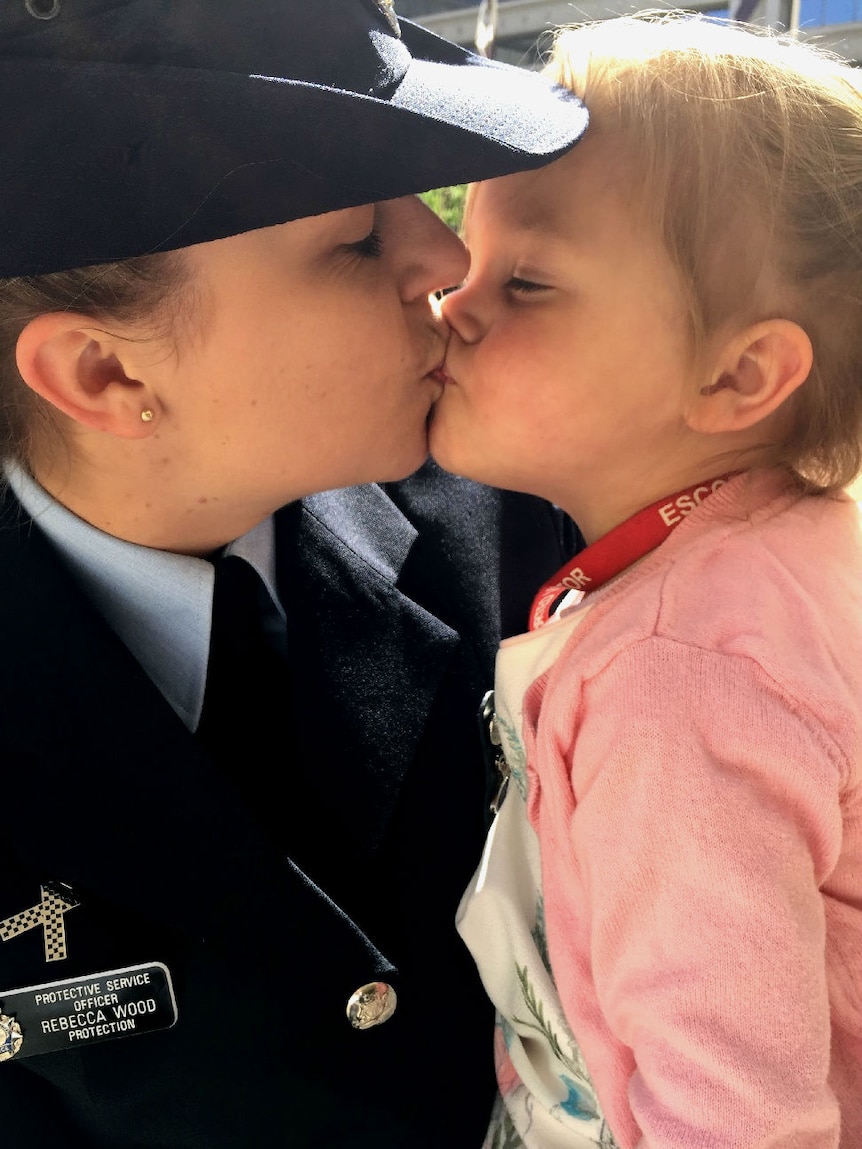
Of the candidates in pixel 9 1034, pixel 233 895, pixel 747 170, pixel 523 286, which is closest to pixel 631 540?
pixel 523 286

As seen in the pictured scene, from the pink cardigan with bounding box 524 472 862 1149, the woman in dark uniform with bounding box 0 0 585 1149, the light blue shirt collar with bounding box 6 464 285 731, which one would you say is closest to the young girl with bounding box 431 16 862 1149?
the pink cardigan with bounding box 524 472 862 1149

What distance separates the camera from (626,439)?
1.53 metres

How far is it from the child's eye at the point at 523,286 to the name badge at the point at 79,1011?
1.02 m

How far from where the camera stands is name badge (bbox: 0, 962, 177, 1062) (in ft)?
4.42

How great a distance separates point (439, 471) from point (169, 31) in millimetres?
987

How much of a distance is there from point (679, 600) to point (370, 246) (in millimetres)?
636

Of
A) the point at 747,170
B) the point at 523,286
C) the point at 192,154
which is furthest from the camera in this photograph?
the point at 523,286

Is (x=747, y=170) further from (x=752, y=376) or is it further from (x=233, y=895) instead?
(x=233, y=895)

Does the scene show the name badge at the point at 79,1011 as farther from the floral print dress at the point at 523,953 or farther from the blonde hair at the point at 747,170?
the blonde hair at the point at 747,170

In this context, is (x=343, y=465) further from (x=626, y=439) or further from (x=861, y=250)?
(x=861, y=250)

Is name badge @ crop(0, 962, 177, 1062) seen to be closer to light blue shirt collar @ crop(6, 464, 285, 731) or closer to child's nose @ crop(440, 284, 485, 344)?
light blue shirt collar @ crop(6, 464, 285, 731)

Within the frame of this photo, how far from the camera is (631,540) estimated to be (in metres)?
1.52

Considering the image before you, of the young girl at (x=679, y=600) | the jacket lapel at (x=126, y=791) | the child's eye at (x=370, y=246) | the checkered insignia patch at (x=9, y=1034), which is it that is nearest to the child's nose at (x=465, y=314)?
the young girl at (x=679, y=600)

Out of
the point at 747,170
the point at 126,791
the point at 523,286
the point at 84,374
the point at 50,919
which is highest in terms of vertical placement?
the point at 747,170
